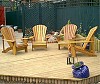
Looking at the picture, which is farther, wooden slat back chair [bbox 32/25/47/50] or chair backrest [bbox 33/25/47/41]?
chair backrest [bbox 33/25/47/41]

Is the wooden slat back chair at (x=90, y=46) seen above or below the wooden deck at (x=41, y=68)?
above

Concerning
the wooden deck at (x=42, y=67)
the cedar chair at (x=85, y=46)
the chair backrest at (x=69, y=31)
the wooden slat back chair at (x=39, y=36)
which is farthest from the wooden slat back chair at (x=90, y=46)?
the wooden slat back chair at (x=39, y=36)

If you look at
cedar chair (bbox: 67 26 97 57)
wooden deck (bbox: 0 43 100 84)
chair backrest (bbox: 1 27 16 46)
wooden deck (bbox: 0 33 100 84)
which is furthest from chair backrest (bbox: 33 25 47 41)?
cedar chair (bbox: 67 26 97 57)

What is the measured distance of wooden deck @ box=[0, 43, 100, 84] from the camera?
6.25 meters

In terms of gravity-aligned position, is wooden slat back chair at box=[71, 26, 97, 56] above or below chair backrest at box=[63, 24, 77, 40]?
below

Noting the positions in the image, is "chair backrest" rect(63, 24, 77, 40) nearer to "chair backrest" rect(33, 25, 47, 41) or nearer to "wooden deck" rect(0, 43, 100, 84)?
"wooden deck" rect(0, 43, 100, 84)

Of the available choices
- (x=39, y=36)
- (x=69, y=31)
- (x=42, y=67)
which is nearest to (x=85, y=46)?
(x=69, y=31)

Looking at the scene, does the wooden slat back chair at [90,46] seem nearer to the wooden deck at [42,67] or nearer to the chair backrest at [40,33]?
the wooden deck at [42,67]

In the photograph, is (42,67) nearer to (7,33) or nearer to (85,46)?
(85,46)

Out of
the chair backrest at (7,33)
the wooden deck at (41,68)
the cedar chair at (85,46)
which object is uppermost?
the chair backrest at (7,33)

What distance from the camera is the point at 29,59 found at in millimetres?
8258

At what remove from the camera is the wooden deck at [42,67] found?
625 centimetres

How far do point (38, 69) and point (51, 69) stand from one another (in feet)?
1.06

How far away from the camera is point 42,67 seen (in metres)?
7.18
